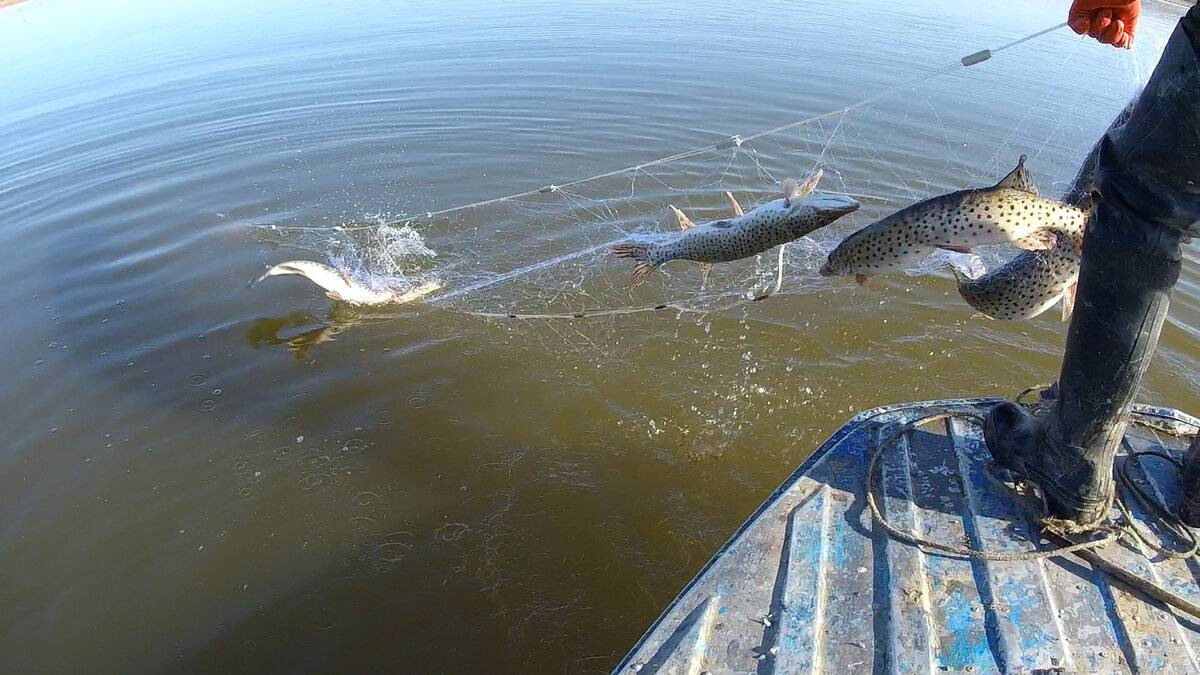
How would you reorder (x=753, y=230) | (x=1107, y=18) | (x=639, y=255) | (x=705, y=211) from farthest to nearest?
(x=705, y=211)
(x=639, y=255)
(x=753, y=230)
(x=1107, y=18)

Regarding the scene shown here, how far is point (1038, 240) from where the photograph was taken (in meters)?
3.09

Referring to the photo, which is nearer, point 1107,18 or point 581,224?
point 1107,18

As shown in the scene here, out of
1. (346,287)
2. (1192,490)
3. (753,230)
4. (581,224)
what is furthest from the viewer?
(581,224)

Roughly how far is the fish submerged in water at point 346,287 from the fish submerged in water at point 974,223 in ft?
16.8

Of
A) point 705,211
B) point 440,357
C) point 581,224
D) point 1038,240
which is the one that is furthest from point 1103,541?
point 581,224

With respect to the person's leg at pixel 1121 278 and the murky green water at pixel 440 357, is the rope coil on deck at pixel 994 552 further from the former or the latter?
the murky green water at pixel 440 357

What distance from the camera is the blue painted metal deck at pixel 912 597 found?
8.80ft

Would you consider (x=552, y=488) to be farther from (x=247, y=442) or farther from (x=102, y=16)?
(x=102, y=16)

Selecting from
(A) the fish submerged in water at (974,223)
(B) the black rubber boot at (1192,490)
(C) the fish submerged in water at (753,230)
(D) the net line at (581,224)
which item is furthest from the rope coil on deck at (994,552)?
(D) the net line at (581,224)

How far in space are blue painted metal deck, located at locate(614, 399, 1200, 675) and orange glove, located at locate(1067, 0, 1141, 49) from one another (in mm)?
2115

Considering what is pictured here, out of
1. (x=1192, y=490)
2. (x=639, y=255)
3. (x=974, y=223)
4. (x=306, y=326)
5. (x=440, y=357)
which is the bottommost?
(x=440, y=357)

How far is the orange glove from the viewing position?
3.35 meters

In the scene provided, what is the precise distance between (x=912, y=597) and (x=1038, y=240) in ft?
5.52

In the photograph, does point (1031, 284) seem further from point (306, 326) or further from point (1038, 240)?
point (306, 326)
